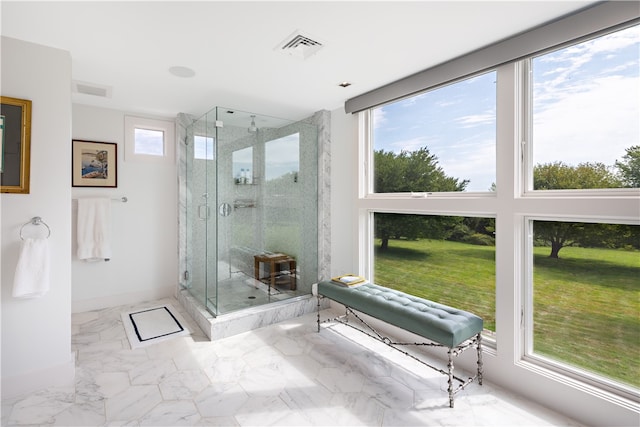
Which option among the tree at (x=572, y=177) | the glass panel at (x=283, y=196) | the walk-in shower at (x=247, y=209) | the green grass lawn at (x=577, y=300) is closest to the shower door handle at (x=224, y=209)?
the walk-in shower at (x=247, y=209)

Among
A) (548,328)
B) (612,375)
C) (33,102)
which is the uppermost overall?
(33,102)

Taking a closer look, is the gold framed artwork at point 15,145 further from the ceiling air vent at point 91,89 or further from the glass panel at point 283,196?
the glass panel at point 283,196

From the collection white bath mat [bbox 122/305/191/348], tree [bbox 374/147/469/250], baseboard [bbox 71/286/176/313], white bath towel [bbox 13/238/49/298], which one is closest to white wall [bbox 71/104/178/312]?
baseboard [bbox 71/286/176/313]

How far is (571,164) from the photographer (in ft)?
6.09

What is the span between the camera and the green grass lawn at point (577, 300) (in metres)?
1.70

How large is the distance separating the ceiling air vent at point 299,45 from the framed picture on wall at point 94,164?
253cm

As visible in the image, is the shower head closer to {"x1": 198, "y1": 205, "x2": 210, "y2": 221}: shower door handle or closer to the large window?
{"x1": 198, "y1": 205, "x2": 210, "y2": 221}: shower door handle

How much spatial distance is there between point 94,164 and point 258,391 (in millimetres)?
3017

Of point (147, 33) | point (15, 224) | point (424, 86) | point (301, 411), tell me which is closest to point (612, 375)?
point (301, 411)

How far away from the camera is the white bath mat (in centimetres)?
274

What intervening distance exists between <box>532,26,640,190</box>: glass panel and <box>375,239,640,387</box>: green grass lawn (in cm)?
47

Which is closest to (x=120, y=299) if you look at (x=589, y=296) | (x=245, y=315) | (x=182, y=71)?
(x=245, y=315)

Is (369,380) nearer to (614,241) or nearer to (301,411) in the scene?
(301,411)

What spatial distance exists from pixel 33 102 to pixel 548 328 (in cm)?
370
